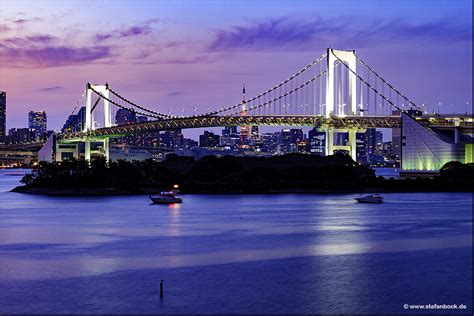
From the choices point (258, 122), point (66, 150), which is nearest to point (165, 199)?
point (258, 122)

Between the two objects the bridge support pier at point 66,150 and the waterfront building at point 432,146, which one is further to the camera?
the bridge support pier at point 66,150

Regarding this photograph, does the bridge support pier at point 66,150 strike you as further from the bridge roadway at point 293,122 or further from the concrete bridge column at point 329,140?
the concrete bridge column at point 329,140

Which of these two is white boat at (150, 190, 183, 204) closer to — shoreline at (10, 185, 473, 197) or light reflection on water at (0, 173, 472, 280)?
light reflection on water at (0, 173, 472, 280)

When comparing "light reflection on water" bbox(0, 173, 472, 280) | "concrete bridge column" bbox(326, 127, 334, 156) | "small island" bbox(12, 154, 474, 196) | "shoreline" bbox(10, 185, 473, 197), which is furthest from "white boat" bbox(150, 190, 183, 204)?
"concrete bridge column" bbox(326, 127, 334, 156)

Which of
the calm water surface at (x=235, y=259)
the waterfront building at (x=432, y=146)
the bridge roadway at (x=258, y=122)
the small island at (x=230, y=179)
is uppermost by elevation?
the bridge roadway at (x=258, y=122)

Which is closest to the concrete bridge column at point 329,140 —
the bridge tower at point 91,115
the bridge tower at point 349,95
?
the bridge tower at point 349,95

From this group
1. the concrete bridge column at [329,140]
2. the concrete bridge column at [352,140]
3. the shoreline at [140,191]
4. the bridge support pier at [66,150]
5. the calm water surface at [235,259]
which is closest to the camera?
the calm water surface at [235,259]

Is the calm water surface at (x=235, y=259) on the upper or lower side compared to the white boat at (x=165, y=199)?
lower
